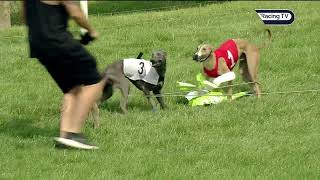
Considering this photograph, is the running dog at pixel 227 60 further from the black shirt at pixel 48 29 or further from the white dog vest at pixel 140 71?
the black shirt at pixel 48 29

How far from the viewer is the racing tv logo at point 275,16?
8.05 m

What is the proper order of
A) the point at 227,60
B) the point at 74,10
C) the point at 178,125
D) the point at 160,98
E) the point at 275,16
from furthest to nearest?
1. the point at 227,60
2. the point at 160,98
3. the point at 275,16
4. the point at 178,125
5. the point at 74,10

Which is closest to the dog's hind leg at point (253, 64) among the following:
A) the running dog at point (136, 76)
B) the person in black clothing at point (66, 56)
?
the running dog at point (136, 76)

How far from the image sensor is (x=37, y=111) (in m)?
8.09

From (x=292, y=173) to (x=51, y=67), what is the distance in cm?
218

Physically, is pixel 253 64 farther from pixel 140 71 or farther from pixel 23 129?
pixel 23 129

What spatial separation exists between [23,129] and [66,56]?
190 centimetres

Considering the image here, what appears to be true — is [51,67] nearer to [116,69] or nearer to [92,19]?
[116,69]

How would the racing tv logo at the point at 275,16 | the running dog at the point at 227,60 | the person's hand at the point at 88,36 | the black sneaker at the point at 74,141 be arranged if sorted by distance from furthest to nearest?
1. the running dog at the point at 227,60
2. the racing tv logo at the point at 275,16
3. the black sneaker at the point at 74,141
4. the person's hand at the point at 88,36

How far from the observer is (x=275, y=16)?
8.12 m

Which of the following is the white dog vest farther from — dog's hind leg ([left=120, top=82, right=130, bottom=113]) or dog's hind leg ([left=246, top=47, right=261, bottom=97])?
dog's hind leg ([left=246, top=47, right=261, bottom=97])

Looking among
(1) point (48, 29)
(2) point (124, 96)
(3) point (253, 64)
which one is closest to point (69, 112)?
(1) point (48, 29)

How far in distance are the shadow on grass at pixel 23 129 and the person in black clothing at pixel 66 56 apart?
1021mm

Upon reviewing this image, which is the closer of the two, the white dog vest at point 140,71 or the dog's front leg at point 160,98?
the white dog vest at point 140,71
